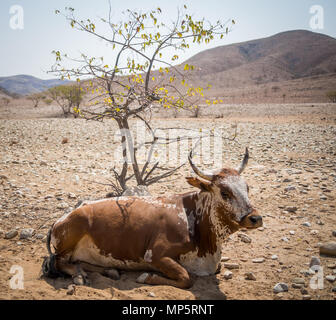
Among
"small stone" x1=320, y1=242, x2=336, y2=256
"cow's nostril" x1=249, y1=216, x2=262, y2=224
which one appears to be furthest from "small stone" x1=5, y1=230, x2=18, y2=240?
"small stone" x1=320, y1=242, x2=336, y2=256

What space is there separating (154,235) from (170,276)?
0.62 m

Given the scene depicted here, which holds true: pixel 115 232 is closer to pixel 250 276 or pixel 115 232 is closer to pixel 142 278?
pixel 142 278

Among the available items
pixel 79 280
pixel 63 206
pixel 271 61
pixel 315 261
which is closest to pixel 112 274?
pixel 79 280

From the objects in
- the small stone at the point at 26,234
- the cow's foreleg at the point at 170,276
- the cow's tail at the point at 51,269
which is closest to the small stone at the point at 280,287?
the cow's foreleg at the point at 170,276

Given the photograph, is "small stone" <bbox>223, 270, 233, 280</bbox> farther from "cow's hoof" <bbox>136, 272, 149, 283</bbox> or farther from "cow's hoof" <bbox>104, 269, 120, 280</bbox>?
"cow's hoof" <bbox>104, 269, 120, 280</bbox>

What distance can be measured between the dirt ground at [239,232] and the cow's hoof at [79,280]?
Result: 0.41 ft

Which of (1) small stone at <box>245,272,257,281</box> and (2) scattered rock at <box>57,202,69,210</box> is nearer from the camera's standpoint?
(1) small stone at <box>245,272,257,281</box>

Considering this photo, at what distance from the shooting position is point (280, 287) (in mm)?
4016

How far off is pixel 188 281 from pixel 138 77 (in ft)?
13.0

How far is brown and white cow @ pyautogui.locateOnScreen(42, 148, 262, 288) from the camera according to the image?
4.17 meters

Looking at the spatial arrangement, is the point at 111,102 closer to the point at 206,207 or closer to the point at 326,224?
the point at 206,207

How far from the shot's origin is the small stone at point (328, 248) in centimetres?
470

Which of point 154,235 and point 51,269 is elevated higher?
point 154,235
